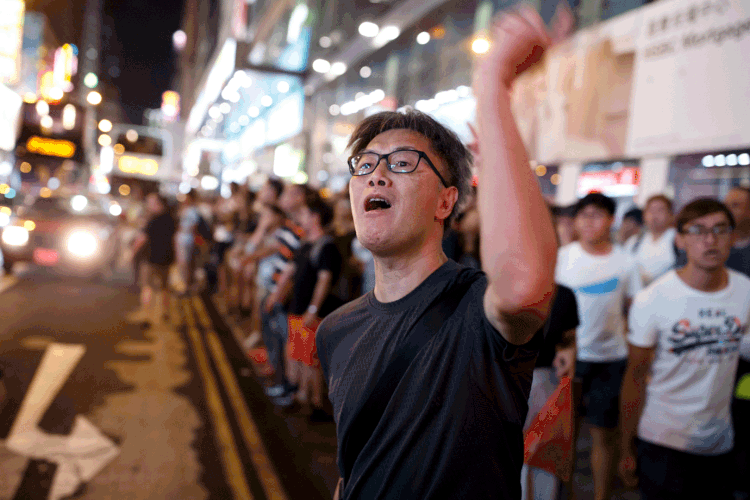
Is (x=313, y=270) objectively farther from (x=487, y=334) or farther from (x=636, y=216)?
(x=487, y=334)

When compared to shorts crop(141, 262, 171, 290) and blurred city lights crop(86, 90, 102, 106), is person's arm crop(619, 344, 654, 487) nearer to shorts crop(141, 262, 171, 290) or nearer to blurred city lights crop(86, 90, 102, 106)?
shorts crop(141, 262, 171, 290)

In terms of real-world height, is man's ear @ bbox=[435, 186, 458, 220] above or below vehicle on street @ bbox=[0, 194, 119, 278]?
above

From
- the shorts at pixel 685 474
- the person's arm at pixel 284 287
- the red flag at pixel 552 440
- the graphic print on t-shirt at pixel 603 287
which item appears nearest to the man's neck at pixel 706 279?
the shorts at pixel 685 474

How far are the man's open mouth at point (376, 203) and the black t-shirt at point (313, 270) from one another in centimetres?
411

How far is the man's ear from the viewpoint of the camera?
1669mm

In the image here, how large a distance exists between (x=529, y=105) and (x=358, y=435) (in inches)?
451

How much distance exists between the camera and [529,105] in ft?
39.4

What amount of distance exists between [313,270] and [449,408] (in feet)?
15.0

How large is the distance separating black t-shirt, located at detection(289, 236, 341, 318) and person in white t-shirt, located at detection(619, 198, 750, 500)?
316 cm

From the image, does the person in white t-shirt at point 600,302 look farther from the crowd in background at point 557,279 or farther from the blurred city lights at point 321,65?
the blurred city lights at point 321,65

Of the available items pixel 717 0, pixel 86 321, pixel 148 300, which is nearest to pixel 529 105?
pixel 717 0

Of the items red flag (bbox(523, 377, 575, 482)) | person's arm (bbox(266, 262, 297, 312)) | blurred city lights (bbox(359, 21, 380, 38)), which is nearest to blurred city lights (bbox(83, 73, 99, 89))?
blurred city lights (bbox(359, 21, 380, 38))

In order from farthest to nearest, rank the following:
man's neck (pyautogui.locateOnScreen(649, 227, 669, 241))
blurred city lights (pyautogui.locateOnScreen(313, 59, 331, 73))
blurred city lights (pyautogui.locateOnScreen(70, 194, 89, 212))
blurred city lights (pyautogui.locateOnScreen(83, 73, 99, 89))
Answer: blurred city lights (pyautogui.locateOnScreen(83, 73, 99, 89)), blurred city lights (pyautogui.locateOnScreen(313, 59, 331, 73)), blurred city lights (pyautogui.locateOnScreen(70, 194, 89, 212)), man's neck (pyautogui.locateOnScreen(649, 227, 669, 241))

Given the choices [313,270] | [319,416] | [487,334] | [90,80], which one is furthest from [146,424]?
[90,80]
